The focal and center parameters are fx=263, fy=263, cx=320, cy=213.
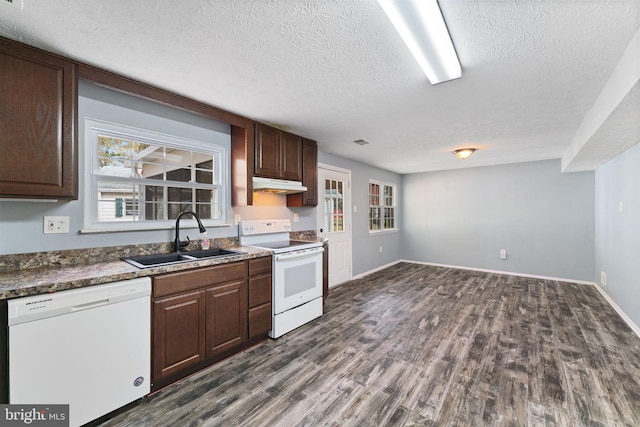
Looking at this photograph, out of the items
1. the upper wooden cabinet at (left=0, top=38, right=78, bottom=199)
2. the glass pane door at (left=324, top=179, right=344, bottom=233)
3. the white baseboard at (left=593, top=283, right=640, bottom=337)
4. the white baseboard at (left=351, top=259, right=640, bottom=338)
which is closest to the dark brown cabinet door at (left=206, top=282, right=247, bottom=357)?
the upper wooden cabinet at (left=0, top=38, right=78, bottom=199)

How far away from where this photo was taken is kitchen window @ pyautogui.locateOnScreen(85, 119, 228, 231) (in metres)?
2.07

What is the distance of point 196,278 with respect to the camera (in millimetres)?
2027

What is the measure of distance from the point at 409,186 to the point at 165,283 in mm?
5880

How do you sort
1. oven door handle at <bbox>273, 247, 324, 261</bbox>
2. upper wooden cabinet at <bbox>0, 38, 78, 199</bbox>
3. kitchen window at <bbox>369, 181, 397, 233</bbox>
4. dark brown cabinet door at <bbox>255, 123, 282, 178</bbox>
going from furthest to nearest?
kitchen window at <bbox>369, 181, 397, 233</bbox>
dark brown cabinet door at <bbox>255, 123, 282, 178</bbox>
oven door handle at <bbox>273, 247, 324, 261</bbox>
upper wooden cabinet at <bbox>0, 38, 78, 199</bbox>

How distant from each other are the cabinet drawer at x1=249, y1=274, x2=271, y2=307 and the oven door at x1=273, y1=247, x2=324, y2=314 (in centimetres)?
8

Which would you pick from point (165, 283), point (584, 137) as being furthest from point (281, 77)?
point (584, 137)

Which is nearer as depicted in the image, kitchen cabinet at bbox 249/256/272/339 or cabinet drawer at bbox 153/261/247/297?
cabinet drawer at bbox 153/261/247/297

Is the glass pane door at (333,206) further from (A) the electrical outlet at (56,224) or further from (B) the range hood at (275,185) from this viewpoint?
(A) the electrical outlet at (56,224)

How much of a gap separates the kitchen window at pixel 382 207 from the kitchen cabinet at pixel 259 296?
333 cm

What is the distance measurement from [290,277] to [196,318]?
39.6 inches

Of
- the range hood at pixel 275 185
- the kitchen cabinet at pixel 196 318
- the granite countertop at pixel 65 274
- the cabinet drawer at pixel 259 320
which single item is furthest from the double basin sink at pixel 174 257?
the range hood at pixel 275 185

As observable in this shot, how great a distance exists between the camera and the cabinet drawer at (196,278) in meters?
1.84

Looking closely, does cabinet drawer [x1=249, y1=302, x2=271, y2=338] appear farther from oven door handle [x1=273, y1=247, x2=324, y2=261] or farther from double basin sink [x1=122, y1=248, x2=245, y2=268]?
double basin sink [x1=122, y1=248, x2=245, y2=268]

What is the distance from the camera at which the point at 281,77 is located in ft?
6.61
